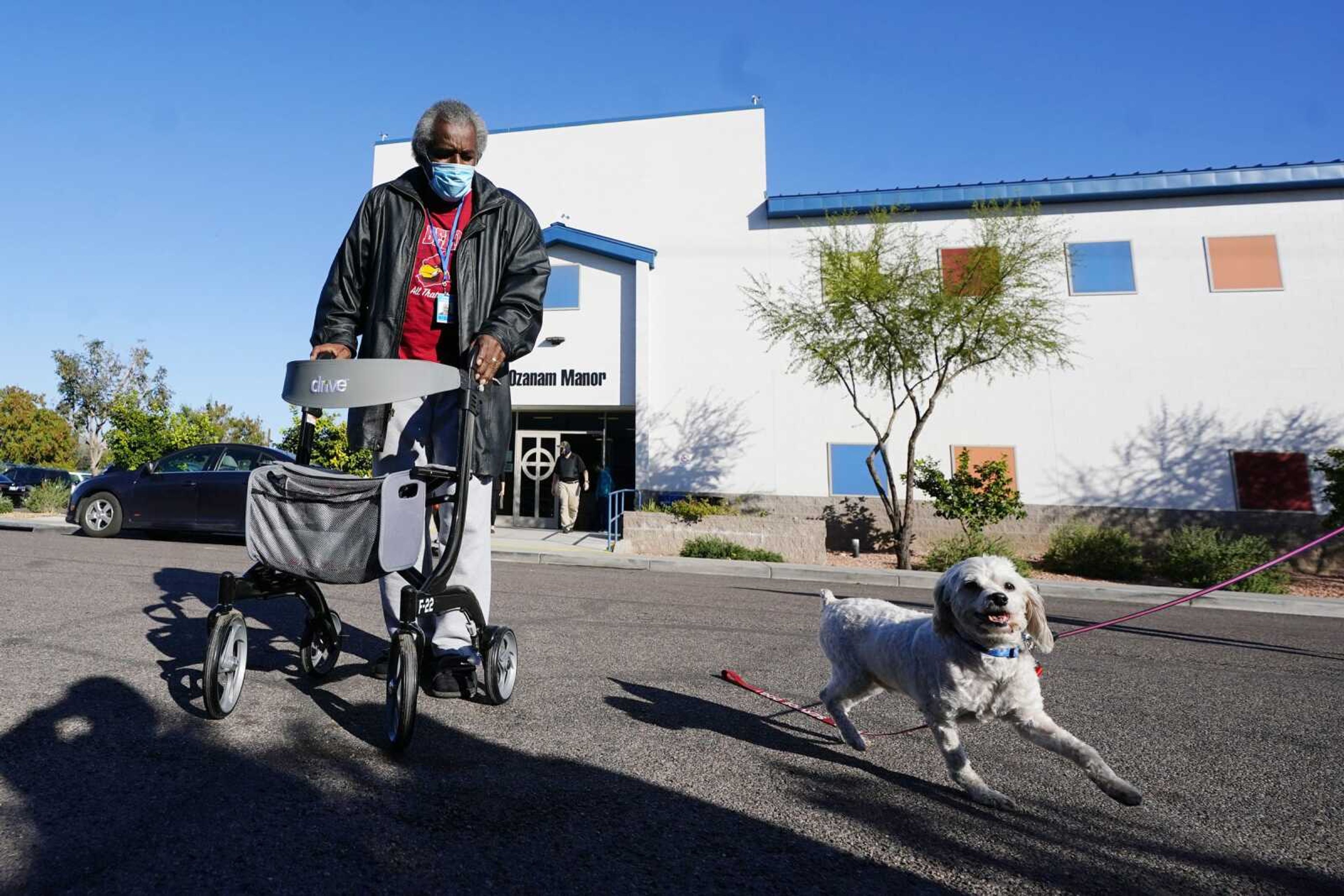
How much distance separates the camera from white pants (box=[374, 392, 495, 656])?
2.71 meters

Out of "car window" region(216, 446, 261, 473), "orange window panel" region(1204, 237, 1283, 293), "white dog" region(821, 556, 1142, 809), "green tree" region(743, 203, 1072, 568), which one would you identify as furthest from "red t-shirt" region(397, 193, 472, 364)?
"orange window panel" region(1204, 237, 1283, 293)

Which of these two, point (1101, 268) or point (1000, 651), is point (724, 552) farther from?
point (1101, 268)

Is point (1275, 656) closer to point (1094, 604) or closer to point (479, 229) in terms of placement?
point (1094, 604)

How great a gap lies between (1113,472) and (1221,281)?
4881mm

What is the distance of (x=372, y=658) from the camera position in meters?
3.43

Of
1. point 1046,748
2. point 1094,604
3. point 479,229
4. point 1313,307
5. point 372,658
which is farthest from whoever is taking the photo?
point 1313,307

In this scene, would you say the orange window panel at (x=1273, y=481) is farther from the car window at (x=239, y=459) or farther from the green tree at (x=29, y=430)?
the green tree at (x=29, y=430)

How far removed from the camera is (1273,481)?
13.8 metres

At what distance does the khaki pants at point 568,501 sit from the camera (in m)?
15.5

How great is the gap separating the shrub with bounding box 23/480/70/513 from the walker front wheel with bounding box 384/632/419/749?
815 inches

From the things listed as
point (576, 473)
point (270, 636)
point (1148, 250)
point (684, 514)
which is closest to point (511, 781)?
point (270, 636)

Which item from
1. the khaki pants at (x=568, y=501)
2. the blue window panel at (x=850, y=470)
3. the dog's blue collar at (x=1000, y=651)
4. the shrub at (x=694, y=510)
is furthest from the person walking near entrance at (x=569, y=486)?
the dog's blue collar at (x=1000, y=651)

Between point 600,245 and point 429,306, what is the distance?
47.6ft

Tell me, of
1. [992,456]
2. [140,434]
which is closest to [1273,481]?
[992,456]
